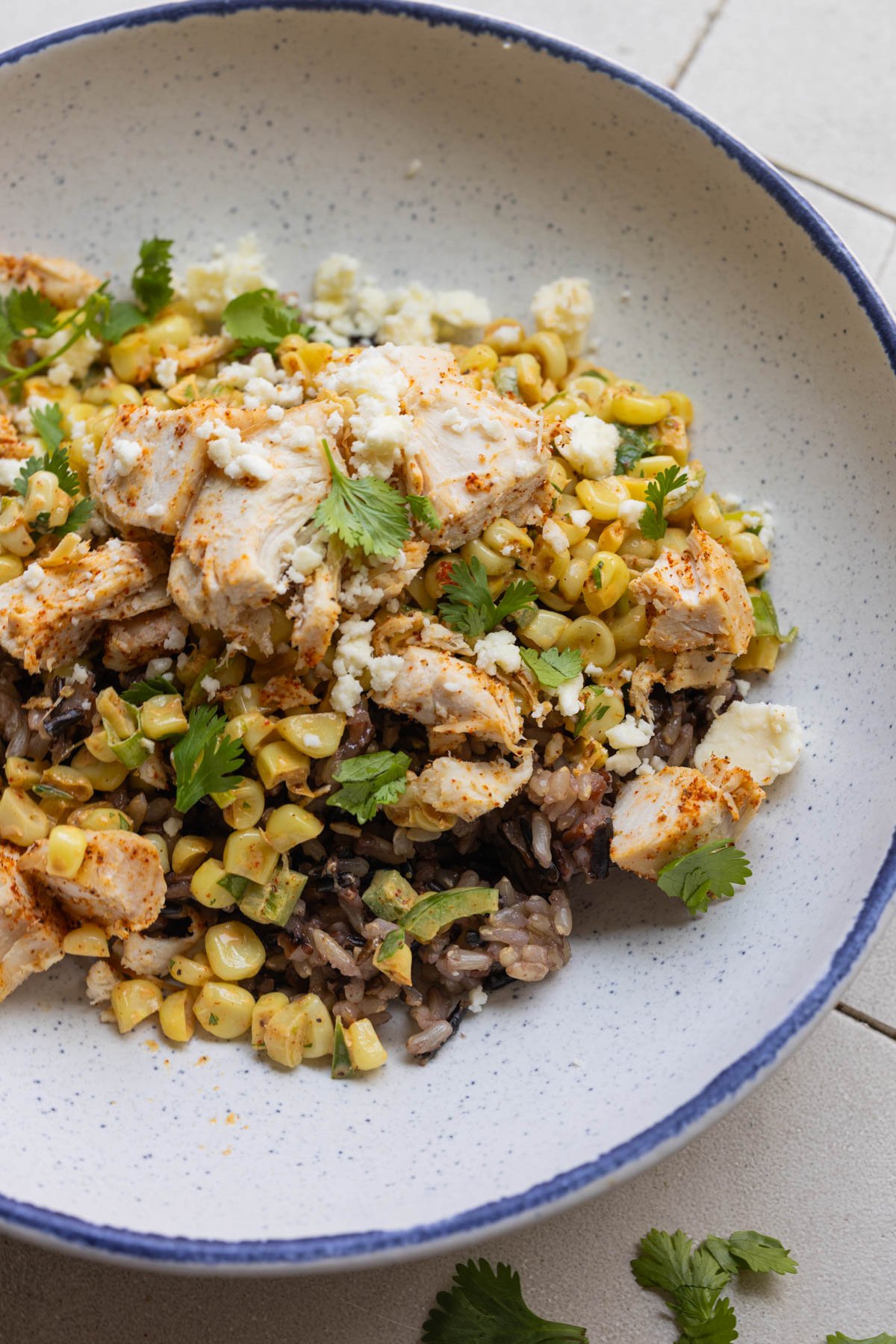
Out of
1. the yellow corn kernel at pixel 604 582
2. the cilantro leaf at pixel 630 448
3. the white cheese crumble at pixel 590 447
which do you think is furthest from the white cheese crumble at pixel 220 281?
the yellow corn kernel at pixel 604 582

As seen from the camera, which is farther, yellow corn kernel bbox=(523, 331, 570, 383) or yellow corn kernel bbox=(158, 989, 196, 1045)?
yellow corn kernel bbox=(523, 331, 570, 383)

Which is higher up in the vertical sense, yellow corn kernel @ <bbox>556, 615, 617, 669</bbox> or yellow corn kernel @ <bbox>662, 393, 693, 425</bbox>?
yellow corn kernel @ <bbox>662, 393, 693, 425</bbox>

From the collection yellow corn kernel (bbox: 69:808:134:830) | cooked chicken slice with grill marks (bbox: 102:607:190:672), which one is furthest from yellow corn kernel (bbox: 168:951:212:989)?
cooked chicken slice with grill marks (bbox: 102:607:190:672)

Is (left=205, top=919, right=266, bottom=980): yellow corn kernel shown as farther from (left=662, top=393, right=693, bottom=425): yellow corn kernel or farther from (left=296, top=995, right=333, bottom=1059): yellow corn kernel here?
(left=662, top=393, right=693, bottom=425): yellow corn kernel

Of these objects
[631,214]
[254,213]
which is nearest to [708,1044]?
→ [631,214]

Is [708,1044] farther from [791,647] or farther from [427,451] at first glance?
[427,451]

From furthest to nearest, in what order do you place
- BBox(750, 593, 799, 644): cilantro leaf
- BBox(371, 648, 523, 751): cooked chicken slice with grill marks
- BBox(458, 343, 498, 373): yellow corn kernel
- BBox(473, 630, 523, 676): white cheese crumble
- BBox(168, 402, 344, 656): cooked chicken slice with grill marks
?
BBox(458, 343, 498, 373): yellow corn kernel
BBox(750, 593, 799, 644): cilantro leaf
BBox(473, 630, 523, 676): white cheese crumble
BBox(371, 648, 523, 751): cooked chicken slice with grill marks
BBox(168, 402, 344, 656): cooked chicken slice with grill marks

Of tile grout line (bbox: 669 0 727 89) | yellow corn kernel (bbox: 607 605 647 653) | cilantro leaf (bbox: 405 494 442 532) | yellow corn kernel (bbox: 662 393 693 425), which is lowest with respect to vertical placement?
yellow corn kernel (bbox: 607 605 647 653)

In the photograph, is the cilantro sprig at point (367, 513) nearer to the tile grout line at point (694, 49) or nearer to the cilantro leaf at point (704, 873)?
the cilantro leaf at point (704, 873)
